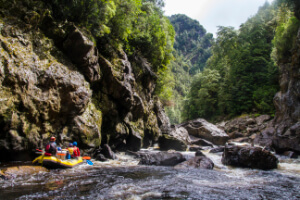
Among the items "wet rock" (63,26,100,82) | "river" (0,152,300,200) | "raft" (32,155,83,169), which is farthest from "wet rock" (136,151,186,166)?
"wet rock" (63,26,100,82)

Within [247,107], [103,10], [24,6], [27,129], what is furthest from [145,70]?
[247,107]

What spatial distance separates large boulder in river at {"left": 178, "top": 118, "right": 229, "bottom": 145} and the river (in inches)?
710

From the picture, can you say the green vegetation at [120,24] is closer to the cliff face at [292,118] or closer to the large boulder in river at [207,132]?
the large boulder in river at [207,132]

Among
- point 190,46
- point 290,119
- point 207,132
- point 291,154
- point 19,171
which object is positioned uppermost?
point 190,46

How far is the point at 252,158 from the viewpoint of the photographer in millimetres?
11000

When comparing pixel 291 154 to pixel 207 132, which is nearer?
pixel 291 154

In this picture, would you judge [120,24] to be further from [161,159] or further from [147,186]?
[147,186]

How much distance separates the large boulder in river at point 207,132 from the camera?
1067 inches

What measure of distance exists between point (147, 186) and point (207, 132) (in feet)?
75.3

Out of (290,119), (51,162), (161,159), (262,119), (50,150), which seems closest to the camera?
(51,162)

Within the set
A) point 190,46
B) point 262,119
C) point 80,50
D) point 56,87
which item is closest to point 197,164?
point 56,87

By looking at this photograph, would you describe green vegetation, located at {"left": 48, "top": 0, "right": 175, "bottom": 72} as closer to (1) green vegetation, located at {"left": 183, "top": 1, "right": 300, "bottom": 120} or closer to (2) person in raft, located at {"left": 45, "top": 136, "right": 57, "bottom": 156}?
(2) person in raft, located at {"left": 45, "top": 136, "right": 57, "bottom": 156}

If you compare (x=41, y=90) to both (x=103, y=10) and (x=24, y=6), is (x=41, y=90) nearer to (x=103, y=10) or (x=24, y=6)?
(x=24, y=6)

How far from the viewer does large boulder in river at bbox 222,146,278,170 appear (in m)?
10.8
